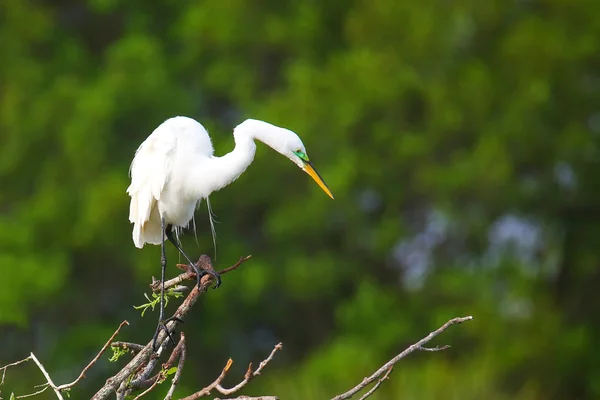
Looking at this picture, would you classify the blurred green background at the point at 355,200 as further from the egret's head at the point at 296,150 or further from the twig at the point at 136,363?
the twig at the point at 136,363

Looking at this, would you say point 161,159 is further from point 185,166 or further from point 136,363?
point 136,363

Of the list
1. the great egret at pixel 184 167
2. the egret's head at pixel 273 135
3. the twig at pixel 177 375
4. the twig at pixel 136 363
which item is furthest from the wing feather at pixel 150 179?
the twig at pixel 177 375

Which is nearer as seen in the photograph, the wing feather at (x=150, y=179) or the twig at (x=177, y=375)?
the twig at (x=177, y=375)

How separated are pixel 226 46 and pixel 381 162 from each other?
5.52ft

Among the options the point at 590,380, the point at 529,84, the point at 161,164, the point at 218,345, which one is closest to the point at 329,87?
the point at 529,84

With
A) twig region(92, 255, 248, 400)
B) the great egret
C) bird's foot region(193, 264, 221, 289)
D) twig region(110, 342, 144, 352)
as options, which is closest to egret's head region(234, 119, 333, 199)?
the great egret

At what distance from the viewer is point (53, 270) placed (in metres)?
8.30

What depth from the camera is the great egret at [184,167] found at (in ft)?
10.5

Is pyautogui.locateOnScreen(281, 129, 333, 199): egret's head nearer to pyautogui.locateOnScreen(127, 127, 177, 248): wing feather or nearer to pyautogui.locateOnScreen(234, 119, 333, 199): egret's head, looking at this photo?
pyautogui.locateOnScreen(234, 119, 333, 199): egret's head

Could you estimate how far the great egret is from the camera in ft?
10.5

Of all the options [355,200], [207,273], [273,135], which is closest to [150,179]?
[273,135]

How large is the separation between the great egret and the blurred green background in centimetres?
463

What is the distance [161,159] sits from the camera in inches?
132

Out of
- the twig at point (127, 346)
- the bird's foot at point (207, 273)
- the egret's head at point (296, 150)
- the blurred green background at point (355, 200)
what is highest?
the egret's head at point (296, 150)
